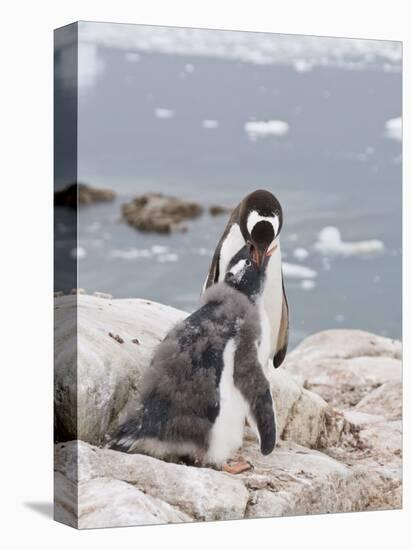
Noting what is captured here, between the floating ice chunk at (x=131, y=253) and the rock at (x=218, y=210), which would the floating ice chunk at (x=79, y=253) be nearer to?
the floating ice chunk at (x=131, y=253)

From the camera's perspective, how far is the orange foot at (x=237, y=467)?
838cm

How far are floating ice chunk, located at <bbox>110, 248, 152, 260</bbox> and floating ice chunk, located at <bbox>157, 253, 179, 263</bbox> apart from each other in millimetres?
71

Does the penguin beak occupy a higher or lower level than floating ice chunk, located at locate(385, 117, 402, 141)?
lower

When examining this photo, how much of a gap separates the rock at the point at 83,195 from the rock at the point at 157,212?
16cm

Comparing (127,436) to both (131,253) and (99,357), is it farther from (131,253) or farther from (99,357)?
(131,253)

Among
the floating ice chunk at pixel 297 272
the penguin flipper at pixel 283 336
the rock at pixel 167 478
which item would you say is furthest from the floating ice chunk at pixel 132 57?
the rock at pixel 167 478

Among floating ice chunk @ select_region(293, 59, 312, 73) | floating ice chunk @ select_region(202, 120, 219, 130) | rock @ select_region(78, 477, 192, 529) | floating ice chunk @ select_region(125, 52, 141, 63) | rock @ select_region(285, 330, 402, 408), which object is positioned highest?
floating ice chunk @ select_region(293, 59, 312, 73)

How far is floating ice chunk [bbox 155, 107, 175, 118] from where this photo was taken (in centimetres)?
841

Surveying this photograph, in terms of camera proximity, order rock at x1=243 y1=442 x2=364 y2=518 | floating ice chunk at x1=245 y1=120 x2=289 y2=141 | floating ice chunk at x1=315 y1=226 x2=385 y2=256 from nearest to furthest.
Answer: rock at x1=243 y1=442 x2=364 y2=518, floating ice chunk at x1=245 y1=120 x2=289 y2=141, floating ice chunk at x1=315 y1=226 x2=385 y2=256

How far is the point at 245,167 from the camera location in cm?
871

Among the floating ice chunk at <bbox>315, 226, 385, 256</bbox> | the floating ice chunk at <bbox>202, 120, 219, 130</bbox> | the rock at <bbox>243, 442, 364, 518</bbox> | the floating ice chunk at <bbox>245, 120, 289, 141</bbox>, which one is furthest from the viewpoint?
the floating ice chunk at <bbox>315, 226, 385, 256</bbox>

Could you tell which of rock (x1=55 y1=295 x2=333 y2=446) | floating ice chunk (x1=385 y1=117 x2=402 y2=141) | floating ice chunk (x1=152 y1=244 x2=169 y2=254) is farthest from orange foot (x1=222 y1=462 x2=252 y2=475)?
floating ice chunk (x1=385 y1=117 x2=402 y2=141)

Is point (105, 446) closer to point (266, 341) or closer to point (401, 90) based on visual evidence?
point (266, 341)

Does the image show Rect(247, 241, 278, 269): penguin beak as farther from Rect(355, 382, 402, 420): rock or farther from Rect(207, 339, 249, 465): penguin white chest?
Rect(355, 382, 402, 420): rock
